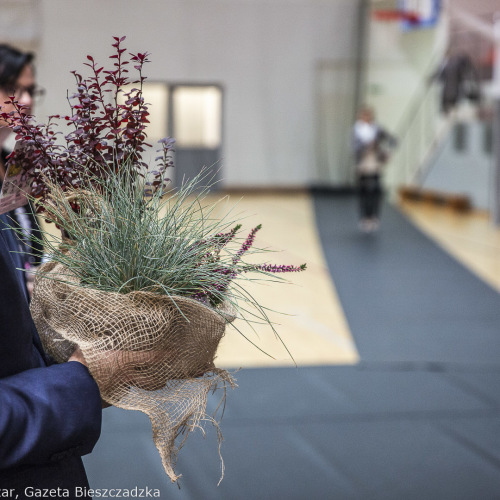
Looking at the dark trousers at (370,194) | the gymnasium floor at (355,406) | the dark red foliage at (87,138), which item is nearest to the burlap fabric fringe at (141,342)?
the dark red foliage at (87,138)

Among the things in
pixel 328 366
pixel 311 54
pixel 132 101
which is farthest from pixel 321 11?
pixel 132 101

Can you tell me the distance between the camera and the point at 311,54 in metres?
15.4

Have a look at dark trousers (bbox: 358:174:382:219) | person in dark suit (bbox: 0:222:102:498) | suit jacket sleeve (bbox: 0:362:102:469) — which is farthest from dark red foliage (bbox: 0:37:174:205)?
dark trousers (bbox: 358:174:382:219)

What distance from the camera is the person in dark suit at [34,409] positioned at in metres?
1.06

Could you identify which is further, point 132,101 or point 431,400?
point 431,400

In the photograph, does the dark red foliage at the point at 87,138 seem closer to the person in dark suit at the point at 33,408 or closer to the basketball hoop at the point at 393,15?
the person in dark suit at the point at 33,408

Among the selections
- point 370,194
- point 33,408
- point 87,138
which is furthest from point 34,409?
point 370,194

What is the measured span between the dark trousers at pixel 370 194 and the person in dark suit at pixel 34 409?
9417 mm

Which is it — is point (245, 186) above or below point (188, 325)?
below

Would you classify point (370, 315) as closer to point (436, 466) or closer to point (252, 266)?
point (436, 466)

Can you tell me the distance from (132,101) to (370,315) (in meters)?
5.01

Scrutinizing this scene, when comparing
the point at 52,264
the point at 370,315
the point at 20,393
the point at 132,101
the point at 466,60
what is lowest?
the point at 370,315

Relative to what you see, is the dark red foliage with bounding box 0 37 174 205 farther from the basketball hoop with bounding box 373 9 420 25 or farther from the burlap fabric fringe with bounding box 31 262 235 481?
the basketball hoop with bounding box 373 9 420 25

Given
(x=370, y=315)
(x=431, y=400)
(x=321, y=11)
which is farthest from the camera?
(x=321, y=11)
